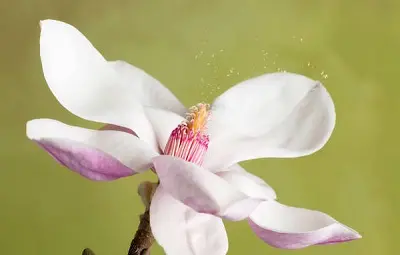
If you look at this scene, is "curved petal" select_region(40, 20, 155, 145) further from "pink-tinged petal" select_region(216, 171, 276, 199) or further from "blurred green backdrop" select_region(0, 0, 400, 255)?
"blurred green backdrop" select_region(0, 0, 400, 255)

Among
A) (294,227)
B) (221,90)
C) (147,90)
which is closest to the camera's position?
(294,227)

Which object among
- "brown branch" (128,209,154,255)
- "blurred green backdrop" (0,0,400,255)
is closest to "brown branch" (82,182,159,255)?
"brown branch" (128,209,154,255)

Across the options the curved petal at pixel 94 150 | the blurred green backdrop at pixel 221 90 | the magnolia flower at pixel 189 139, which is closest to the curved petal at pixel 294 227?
the magnolia flower at pixel 189 139

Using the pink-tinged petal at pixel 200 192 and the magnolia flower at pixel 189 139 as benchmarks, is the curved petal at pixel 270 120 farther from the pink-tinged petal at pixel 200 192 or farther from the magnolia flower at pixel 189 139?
the pink-tinged petal at pixel 200 192

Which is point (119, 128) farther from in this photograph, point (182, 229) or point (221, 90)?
point (221, 90)

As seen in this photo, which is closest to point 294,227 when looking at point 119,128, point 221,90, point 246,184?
point 246,184

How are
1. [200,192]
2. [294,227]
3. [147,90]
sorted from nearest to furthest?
1. [200,192]
2. [294,227]
3. [147,90]
